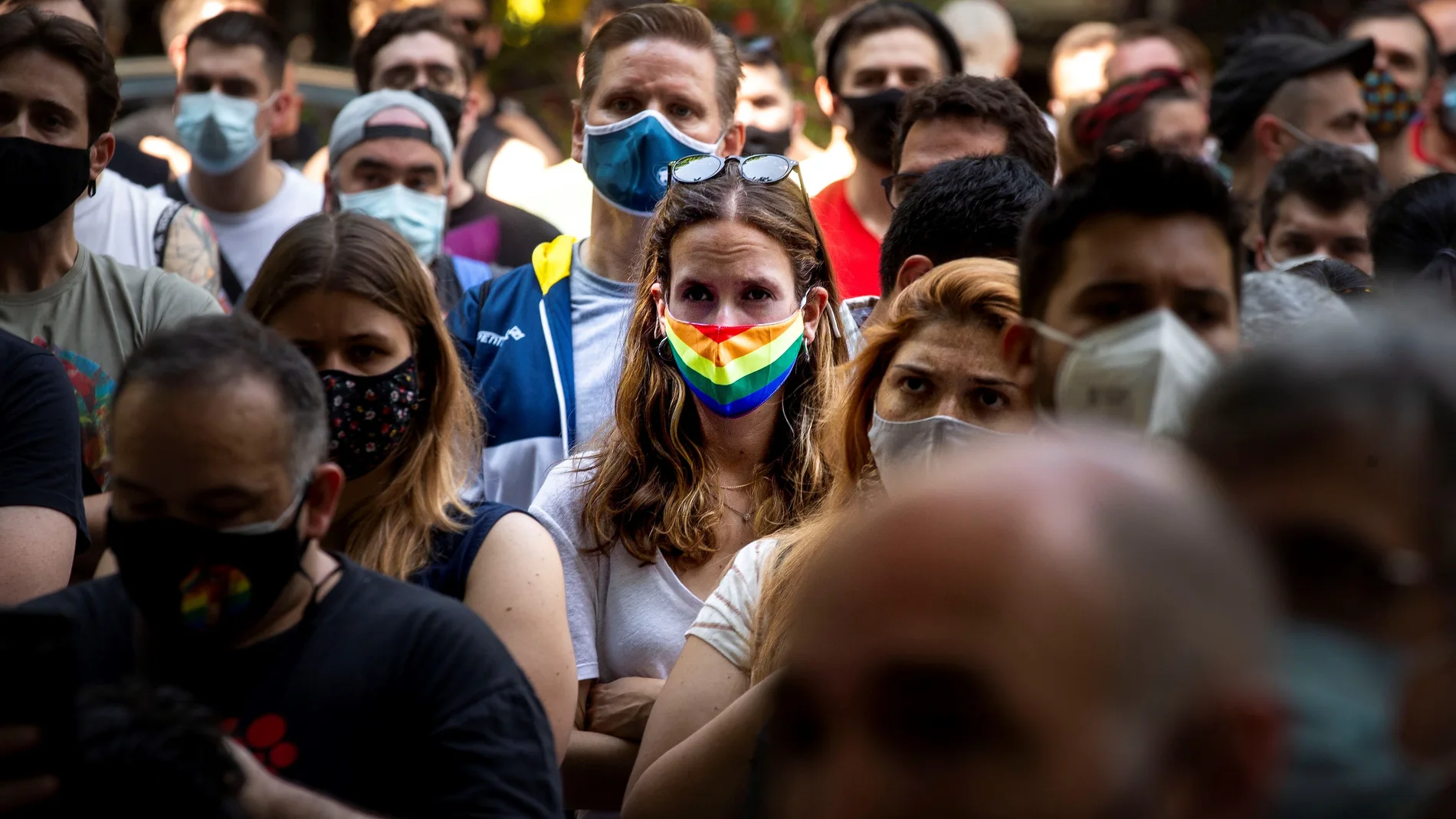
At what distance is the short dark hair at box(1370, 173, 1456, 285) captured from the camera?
4375mm

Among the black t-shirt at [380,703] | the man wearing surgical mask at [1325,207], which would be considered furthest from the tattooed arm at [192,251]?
the man wearing surgical mask at [1325,207]

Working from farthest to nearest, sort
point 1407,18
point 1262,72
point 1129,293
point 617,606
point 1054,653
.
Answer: point 1407,18, point 1262,72, point 617,606, point 1129,293, point 1054,653

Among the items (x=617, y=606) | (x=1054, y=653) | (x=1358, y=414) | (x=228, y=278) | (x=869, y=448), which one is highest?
(x=1358, y=414)

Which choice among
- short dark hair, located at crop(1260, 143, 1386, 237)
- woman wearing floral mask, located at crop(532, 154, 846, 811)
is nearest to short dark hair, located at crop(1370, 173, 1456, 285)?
short dark hair, located at crop(1260, 143, 1386, 237)

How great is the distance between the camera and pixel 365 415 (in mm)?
3312

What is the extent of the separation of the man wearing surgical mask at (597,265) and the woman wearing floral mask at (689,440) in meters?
0.30

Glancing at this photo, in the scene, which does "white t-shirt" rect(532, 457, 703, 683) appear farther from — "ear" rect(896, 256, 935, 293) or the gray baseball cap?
the gray baseball cap

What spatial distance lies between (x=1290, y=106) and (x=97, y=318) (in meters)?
4.92

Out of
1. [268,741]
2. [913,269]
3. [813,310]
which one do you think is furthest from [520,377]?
[268,741]

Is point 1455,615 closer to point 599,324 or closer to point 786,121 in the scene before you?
point 599,324

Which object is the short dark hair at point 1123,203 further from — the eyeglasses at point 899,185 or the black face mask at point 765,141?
the black face mask at point 765,141

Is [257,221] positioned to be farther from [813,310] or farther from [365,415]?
[365,415]

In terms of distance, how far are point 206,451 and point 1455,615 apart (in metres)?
1.79

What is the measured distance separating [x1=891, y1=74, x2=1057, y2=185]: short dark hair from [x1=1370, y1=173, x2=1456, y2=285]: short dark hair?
1.03 m
